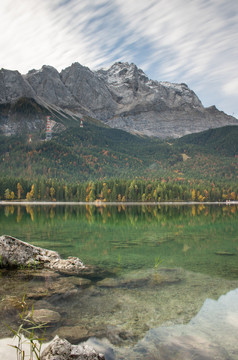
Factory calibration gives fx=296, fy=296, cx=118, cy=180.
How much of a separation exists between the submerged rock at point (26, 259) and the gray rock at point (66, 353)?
1375cm

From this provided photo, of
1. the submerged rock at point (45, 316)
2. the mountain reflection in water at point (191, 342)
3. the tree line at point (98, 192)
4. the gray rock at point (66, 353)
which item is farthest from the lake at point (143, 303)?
the tree line at point (98, 192)

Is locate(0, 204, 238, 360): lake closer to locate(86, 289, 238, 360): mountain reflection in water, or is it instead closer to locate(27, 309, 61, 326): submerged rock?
locate(86, 289, 238, 360): mountain reflection in water

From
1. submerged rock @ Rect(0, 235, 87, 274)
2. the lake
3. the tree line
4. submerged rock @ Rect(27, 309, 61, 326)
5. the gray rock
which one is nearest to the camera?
the gray rock

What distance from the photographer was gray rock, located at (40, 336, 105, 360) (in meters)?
9.14

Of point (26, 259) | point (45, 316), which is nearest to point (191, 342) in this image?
point (45, 316)

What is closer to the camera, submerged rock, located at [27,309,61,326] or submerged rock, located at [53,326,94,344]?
submerged rock, located at [53,326,94,344]

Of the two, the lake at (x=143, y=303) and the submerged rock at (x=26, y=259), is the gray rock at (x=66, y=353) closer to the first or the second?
the lake at (x=143, y=303)

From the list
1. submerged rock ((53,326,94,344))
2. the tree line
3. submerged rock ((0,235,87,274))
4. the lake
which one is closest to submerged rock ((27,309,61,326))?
the lake

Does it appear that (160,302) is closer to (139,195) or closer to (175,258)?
(175,258)

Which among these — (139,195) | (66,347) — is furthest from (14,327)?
(139,195)

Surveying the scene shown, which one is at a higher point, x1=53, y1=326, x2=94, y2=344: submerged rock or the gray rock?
the gray rock

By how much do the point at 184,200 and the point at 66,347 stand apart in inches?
7385

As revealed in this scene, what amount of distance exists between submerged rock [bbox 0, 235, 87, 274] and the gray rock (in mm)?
13748

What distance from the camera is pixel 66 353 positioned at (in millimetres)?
9211
